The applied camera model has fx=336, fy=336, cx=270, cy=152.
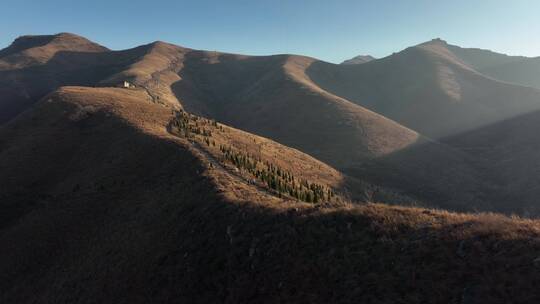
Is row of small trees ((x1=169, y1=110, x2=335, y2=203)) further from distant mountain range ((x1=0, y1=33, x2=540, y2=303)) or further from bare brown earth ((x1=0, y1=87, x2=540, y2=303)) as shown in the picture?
bare brown earth ((x1=0, y1=87, x2=540, y2=303))

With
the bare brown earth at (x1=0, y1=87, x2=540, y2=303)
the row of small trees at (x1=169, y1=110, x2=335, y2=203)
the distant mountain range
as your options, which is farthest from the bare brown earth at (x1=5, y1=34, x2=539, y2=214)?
the bare brown earth at (x1=0, y1=87, x2=540, y2=303)

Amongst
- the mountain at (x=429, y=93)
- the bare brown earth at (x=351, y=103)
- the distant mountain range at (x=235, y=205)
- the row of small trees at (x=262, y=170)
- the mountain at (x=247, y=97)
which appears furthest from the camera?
the mountain at (x=429, y=93)

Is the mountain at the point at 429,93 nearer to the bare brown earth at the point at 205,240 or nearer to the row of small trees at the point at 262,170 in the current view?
the row of small trees at the point at 262,170

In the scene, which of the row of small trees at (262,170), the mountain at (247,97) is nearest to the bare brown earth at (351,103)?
the mountain at (247,97)

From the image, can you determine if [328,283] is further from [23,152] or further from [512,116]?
[512,116]

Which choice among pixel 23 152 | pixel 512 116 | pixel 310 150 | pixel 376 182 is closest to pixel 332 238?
pixel 23 152

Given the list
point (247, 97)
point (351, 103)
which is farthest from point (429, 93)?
point (247, 97)

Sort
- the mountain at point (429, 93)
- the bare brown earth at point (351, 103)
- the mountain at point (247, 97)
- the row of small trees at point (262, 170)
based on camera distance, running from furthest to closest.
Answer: the mountain at point (429, 93) < the mountain at point (247, 97) < the bare brown earth at point (351, 103) < the row of small trees at point (262, 170)

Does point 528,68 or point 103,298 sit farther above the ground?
point 528,68
